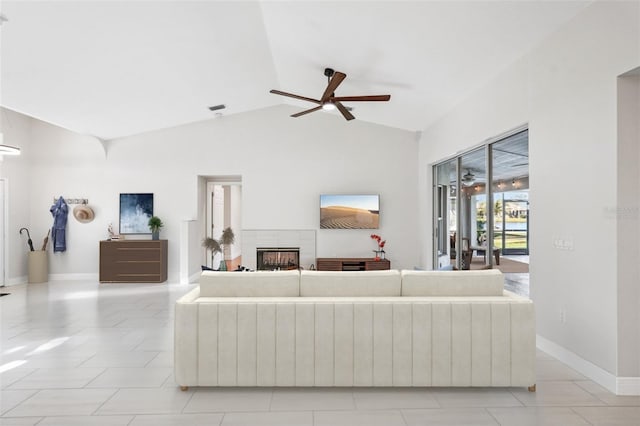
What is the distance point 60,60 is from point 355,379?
487 centimetres

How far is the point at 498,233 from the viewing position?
495 centimetres

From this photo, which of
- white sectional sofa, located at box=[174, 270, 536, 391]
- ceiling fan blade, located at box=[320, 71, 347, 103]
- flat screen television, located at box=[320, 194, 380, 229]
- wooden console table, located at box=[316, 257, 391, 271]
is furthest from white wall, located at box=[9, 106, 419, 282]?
white sectional sofa, located at box=[174, 270, 536, 391]

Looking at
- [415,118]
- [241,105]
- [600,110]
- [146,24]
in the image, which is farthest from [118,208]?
[600,110]

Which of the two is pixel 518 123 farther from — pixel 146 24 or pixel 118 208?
pixel 118 208

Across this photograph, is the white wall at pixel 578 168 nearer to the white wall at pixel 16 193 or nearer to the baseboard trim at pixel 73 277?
the baseboard trim at pixel 73 277

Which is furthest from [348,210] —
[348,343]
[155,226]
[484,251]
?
[348,343]

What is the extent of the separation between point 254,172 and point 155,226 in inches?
89.4

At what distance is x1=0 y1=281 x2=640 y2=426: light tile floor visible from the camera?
2.52 metres

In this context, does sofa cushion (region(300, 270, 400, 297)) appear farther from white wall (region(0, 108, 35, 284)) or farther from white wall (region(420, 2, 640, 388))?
white wall (region(0, 108, 35, 284))

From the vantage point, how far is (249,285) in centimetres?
310

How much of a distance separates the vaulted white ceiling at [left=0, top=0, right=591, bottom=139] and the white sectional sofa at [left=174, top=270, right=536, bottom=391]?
2732mm

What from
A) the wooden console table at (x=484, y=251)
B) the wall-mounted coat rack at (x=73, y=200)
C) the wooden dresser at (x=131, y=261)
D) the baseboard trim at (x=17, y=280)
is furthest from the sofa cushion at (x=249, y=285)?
the baseboard trim at (x=17, y=280)

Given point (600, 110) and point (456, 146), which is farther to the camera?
point (456, 146)

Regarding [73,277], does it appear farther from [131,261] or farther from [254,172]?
[254,172]
